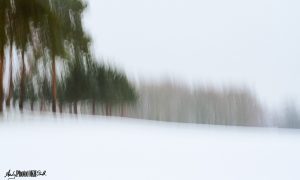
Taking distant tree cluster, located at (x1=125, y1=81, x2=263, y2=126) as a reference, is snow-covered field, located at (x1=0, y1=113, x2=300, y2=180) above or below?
below

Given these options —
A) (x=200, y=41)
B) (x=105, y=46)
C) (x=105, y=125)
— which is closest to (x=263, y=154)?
(x=200, y=41)

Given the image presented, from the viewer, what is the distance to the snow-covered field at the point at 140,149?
1.62 m

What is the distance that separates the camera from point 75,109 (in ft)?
5.50

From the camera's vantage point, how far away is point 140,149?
166cm

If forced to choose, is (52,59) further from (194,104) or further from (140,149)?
(194,104)

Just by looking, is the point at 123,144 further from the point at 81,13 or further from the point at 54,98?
the point at 81,13

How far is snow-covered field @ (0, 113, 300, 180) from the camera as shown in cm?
162
